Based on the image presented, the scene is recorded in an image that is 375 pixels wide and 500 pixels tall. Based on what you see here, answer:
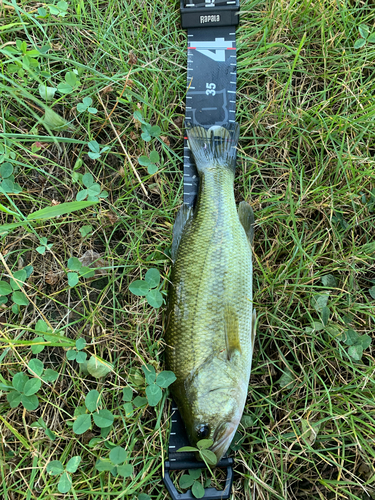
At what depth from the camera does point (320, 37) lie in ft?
9.35

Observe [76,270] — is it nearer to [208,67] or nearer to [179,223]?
[179,223]

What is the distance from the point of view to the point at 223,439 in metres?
2.15

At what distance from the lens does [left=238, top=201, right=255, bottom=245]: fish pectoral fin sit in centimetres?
260

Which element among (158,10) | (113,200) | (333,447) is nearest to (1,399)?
(113,200)

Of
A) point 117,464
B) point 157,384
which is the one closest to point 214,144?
point 157,384

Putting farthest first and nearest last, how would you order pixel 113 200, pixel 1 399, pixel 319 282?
pixel 113 200 → pixel 319 282 → pixel 1 399

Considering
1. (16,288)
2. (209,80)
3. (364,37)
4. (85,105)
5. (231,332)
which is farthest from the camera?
(209,80)

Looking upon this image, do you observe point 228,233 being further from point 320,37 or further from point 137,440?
point 320,37

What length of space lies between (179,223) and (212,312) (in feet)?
2.52

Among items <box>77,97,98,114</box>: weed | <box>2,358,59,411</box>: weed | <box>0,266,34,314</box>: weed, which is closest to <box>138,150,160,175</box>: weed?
<box>77,97,98,114</box>: weed

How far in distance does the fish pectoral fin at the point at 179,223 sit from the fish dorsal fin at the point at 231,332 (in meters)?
0.60

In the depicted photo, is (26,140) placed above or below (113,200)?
above

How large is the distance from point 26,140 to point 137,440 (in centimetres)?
250

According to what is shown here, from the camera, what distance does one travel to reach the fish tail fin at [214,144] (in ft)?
8.77
